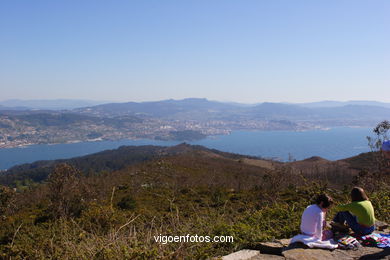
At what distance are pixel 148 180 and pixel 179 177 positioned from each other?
6.65ft

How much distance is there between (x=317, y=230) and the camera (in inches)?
142

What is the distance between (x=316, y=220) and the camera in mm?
3637

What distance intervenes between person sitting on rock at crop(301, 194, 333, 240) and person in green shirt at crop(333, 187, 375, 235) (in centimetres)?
41

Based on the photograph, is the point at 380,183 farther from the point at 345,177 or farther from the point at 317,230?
the point at 345,177

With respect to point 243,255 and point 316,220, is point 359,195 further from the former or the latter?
point 243,255

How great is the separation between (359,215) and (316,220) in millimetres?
665

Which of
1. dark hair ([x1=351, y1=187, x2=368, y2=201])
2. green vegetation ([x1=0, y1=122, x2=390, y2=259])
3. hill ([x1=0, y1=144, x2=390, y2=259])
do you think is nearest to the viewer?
green vegetation ([x1=0, y1=122, x2=390, y2=259])

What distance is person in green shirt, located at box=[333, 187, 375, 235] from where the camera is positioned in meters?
3.79

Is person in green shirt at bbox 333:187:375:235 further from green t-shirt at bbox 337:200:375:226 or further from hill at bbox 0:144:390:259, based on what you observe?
hill at bbox 0:144:390:259

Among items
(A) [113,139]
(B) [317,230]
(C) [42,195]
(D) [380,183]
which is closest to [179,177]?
(C) [42,195]

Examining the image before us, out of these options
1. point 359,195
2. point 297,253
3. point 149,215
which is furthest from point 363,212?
point 149,215

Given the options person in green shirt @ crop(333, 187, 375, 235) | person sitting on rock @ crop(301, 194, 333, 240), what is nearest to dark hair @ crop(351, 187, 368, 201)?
person in green shirt @ crop(333, 187, 375, 235)

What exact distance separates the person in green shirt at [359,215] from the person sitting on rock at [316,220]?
414 millimetres

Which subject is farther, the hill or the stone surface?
the hill
